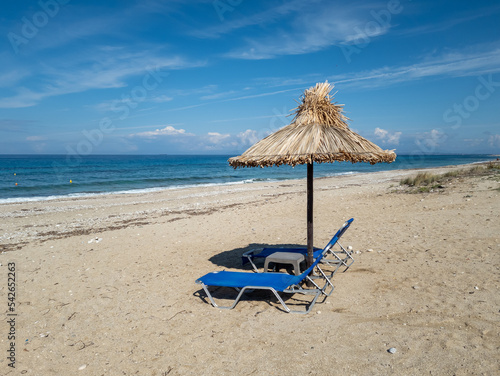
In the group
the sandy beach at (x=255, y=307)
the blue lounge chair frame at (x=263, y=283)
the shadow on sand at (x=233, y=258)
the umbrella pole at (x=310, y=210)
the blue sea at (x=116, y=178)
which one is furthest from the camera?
the blue sea at (x=116, y=178)

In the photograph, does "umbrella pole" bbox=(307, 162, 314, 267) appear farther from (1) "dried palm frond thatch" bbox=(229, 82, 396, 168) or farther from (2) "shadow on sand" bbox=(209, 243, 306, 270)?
(2) "shadow on sand" bbox=(209, 243, 306, 270)

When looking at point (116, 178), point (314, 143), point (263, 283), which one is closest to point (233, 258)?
point (263, 283)

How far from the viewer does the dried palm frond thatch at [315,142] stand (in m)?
4.17

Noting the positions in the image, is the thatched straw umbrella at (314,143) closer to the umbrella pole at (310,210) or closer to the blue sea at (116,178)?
the umbrella pole at (310,210)

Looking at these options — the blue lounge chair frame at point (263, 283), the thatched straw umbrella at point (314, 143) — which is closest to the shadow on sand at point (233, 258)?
the blue lounge chair frame at point (263, 283)

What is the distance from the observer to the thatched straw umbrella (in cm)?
417

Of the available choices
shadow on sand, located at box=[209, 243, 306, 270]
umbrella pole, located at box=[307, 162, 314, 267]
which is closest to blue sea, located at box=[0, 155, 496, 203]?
shadow on sand, located at box=[209, 243, 306, 270]

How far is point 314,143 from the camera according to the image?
4312mm

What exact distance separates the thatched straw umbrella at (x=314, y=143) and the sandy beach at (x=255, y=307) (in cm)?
149

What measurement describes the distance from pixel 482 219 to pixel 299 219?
14.6 ft

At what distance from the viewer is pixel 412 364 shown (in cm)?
289

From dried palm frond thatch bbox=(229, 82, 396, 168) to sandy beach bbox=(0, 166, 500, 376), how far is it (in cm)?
189

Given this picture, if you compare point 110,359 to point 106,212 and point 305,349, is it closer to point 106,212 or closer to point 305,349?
point 305,349

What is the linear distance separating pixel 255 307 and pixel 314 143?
7.55ft
